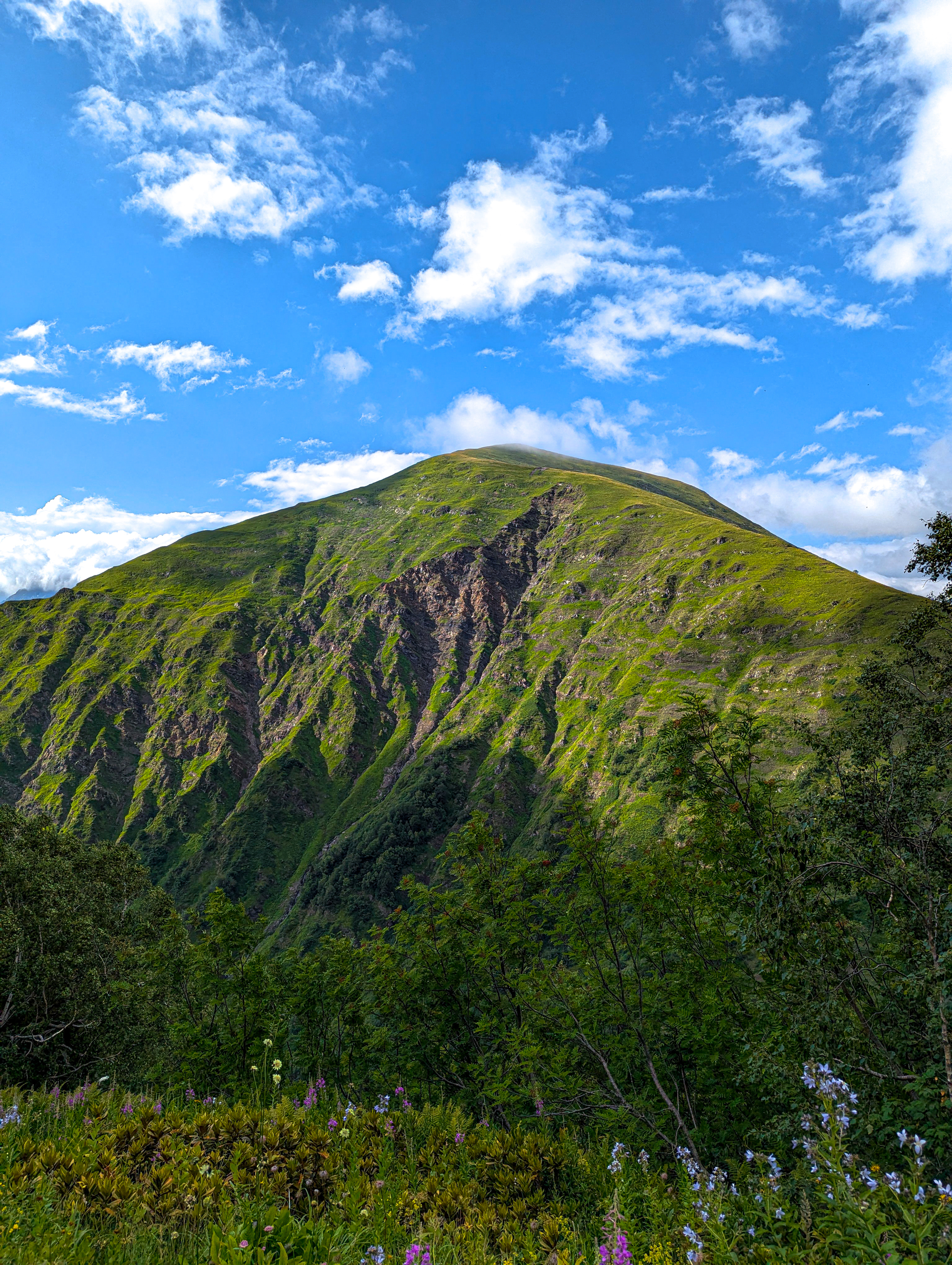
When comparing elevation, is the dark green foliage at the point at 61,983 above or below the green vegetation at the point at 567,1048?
below

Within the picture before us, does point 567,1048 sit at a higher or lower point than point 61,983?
higher

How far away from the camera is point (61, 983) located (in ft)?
67.1

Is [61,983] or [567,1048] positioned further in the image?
[61,983]

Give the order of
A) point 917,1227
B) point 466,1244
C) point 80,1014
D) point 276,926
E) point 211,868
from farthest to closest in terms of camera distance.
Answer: point 211,868
point 276,926
point 80,1014
point 466,1244
point 917,1227

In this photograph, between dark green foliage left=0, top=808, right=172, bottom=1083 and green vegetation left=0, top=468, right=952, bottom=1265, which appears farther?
dark green foliage left=0, top=808, right=172, bottom=1083

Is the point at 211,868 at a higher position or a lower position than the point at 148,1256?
lower

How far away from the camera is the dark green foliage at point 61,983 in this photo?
18.2 metres

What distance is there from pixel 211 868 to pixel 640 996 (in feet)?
633

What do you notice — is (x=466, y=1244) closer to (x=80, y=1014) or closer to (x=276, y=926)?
(x=80, y=1014)

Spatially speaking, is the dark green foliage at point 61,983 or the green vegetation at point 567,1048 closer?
the green vegetation at point 567,1048

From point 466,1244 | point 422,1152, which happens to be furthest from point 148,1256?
point 422,1152

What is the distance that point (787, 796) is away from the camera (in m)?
98.3

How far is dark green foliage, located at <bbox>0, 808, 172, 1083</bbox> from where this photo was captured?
1822 centimetres

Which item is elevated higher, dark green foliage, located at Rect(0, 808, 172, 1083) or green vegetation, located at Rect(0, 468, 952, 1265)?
green vegetation, located at Rect(0, 468, 952, 1265)
